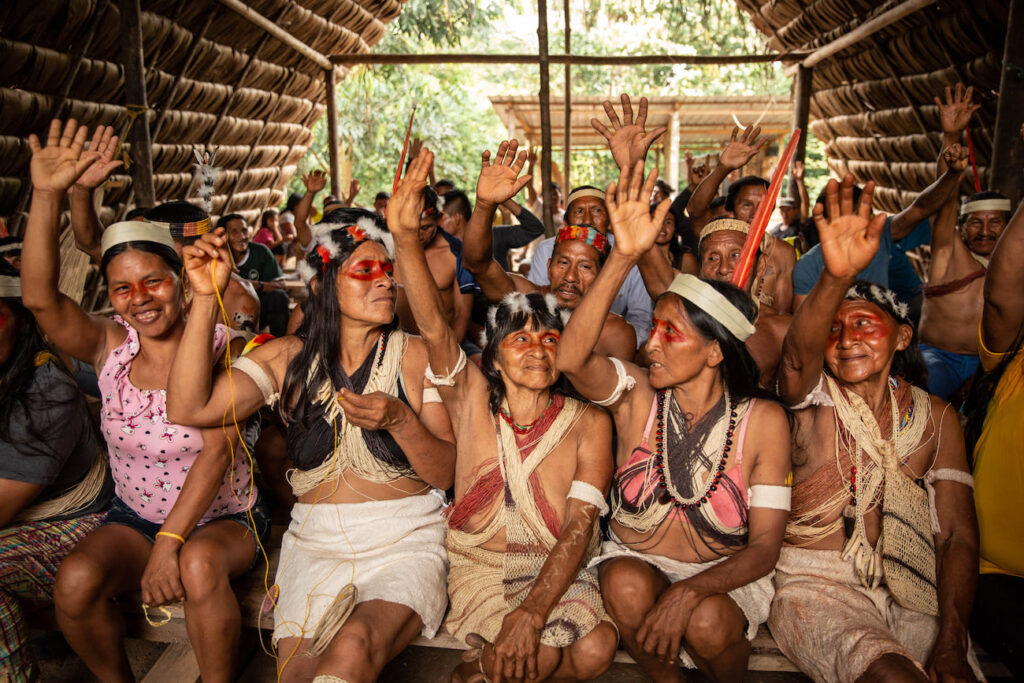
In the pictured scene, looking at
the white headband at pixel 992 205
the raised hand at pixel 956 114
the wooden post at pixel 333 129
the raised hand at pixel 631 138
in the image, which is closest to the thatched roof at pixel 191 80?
the wooden post at pixel 333 129

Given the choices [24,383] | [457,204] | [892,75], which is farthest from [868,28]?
[24,383]

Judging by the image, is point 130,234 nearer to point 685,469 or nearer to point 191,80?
point 685,469

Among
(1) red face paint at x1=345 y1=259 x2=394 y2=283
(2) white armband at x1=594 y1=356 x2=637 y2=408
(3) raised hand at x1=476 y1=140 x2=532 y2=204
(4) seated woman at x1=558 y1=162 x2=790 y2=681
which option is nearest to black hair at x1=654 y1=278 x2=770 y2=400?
(4) seated woman at x1=558 y1=162 x2=790 y2=681

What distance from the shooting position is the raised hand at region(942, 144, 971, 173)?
3059 millimetres

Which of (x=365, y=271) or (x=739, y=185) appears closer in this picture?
(x=365, y=271)

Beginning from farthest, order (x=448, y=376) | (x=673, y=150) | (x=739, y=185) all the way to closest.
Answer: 1. (x=673, y=150)
2. (x=739, y=185)
3. (x=448, y=376)

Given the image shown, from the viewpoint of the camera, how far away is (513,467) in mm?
2258

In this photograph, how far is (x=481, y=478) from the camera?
7.49 ft

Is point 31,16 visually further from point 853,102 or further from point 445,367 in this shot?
point 853,102

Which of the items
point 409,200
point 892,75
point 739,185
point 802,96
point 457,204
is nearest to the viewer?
point 409,200

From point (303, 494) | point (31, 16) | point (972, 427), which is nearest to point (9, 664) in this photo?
point (303, 494)

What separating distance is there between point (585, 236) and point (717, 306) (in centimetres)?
120

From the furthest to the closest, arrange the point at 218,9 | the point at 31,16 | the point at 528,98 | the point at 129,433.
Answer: the point at 528,98 → the point at 218,9 → the point at 31,16 → the point at 129,433

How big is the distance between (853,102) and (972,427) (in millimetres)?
6411
